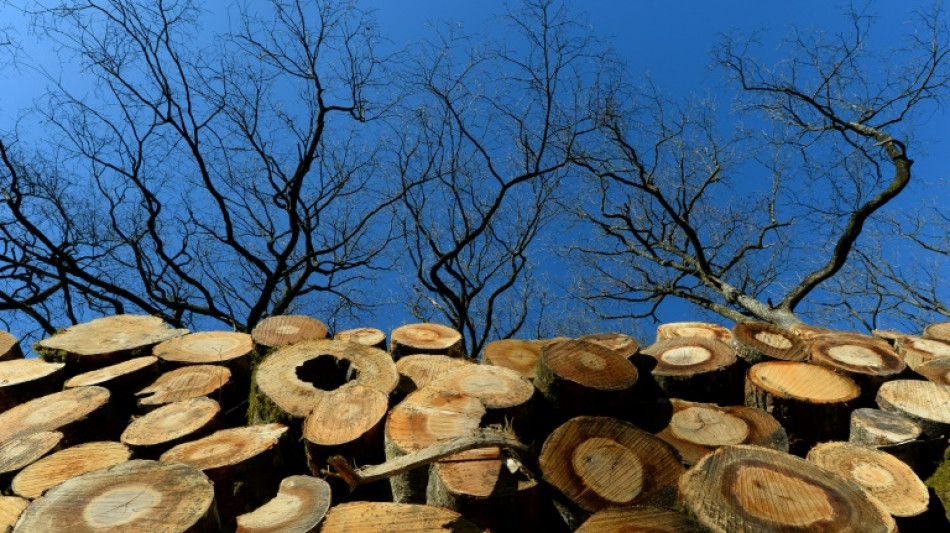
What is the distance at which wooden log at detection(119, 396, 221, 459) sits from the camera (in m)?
3.25

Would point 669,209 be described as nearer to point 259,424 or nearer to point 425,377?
point 425,377

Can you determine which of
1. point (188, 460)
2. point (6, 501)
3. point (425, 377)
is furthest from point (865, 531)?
point (6, 501)

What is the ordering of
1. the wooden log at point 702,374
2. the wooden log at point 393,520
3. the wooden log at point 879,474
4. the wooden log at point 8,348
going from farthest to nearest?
the wooden log at point 8,348
the wooden log at point 702,374
the wooden log at point 879,474
the wooden log at point 393,520

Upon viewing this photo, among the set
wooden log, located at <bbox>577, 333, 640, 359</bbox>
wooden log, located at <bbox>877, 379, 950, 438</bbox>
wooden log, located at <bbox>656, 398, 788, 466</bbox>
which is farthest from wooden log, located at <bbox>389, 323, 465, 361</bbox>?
wooden log, located at <bbox>877, 379, 950, 438</bbox>

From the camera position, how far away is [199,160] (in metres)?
8.36

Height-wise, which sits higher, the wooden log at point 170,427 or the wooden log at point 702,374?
the wooden log at point 170,427

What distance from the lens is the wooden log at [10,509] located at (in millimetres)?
2635

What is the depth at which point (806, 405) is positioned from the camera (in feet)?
11.7

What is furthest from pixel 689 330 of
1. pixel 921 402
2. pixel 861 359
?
pixel 921 402

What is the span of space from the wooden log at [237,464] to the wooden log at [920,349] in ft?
16.0

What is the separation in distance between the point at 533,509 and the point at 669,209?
874 cm

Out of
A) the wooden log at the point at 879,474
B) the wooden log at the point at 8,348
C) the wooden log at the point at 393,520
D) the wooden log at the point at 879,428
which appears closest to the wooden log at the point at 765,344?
the wooden log at the point at 879,428

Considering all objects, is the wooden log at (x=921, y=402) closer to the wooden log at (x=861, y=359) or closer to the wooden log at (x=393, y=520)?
the wooden log at (x=861, y=359)

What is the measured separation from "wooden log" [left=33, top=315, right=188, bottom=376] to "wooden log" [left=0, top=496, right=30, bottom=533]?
6.14ft
